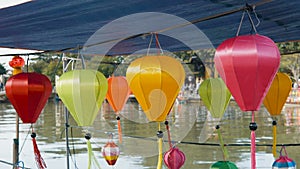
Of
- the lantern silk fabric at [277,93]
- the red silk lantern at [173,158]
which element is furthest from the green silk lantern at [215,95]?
the red silk lantern at [173,158]

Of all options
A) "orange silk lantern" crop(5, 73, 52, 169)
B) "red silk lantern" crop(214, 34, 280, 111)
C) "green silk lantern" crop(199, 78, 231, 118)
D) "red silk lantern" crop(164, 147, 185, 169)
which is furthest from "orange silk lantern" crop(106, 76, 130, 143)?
"red silk lantern" crop(214, 34, 280, 111)

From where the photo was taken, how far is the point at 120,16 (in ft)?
6.42

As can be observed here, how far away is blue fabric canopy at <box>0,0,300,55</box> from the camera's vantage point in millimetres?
1718

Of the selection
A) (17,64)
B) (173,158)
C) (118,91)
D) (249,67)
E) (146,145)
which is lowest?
(173,158)

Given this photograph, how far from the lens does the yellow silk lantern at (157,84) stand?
1791mm

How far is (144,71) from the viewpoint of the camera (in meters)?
1.81

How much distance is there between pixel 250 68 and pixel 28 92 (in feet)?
4.25

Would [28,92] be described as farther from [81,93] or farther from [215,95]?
[215,95]

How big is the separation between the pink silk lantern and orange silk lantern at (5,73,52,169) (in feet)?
3.92

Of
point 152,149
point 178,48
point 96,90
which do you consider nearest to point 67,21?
point 96,90

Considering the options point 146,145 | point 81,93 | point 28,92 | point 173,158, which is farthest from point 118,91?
point 146,145

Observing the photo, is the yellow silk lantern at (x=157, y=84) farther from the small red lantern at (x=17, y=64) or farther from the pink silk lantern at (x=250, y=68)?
the small red lantern at (x=17, y=64)

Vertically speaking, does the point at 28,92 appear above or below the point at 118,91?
below

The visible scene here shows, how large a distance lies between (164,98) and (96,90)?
1.35 ft
